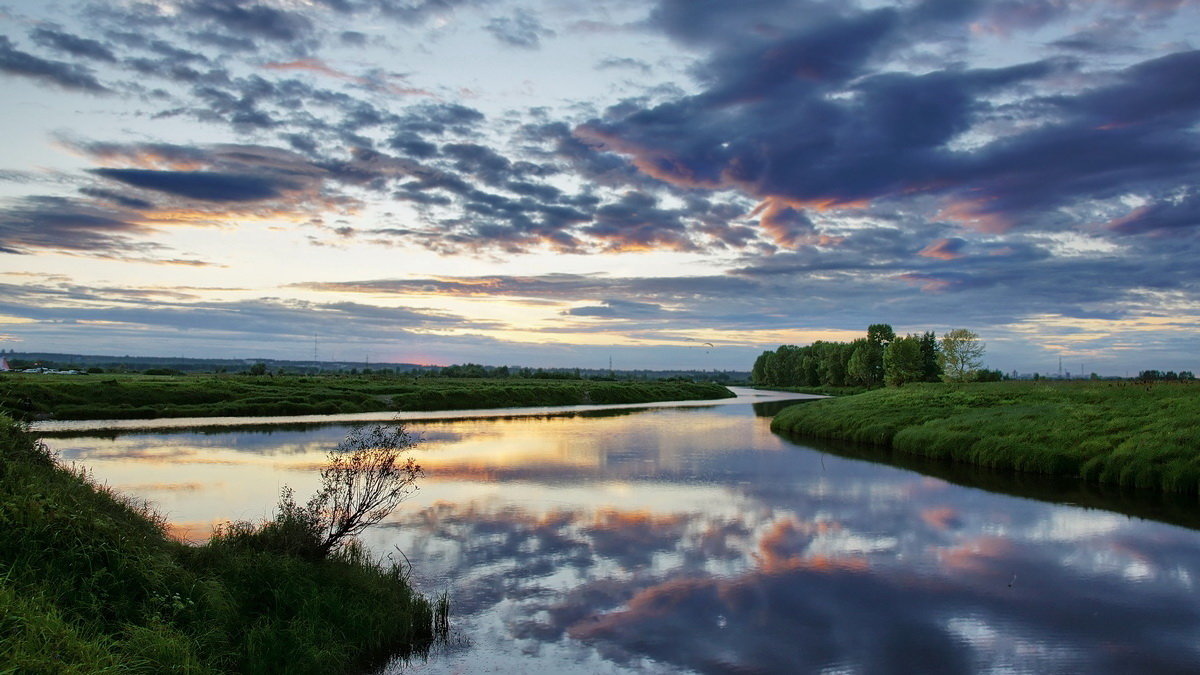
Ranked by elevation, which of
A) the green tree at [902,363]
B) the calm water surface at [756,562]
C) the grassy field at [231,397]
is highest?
the green tree at [902,363]

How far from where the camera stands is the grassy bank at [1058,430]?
29.5 metres

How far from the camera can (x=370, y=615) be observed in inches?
488

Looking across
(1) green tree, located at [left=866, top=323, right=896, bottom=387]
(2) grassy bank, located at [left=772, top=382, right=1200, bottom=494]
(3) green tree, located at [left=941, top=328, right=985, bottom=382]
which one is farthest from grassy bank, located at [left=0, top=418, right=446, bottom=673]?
(1) green tree, located at [left=866, top=323, right=896, bottom=387]

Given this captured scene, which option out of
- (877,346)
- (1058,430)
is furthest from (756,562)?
(877,346)

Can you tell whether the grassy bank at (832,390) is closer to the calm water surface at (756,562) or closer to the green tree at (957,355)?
the green tree at (957,355)

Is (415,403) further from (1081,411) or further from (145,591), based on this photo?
(145,591)

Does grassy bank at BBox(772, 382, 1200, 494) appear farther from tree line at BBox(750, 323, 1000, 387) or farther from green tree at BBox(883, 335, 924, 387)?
green tree at BBox(883, 335, 924, 387)

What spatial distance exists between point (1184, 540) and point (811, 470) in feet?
55.6

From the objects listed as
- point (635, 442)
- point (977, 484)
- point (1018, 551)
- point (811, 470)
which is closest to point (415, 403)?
point (635, 442)

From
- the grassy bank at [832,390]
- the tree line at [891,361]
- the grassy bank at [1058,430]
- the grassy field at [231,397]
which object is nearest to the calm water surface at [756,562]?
the grassy bank at [1058,430]

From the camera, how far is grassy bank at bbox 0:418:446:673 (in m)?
8.20

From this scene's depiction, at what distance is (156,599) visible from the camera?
993cm

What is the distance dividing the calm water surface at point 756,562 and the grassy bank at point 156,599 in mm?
1297

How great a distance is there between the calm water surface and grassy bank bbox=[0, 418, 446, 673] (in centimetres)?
130
